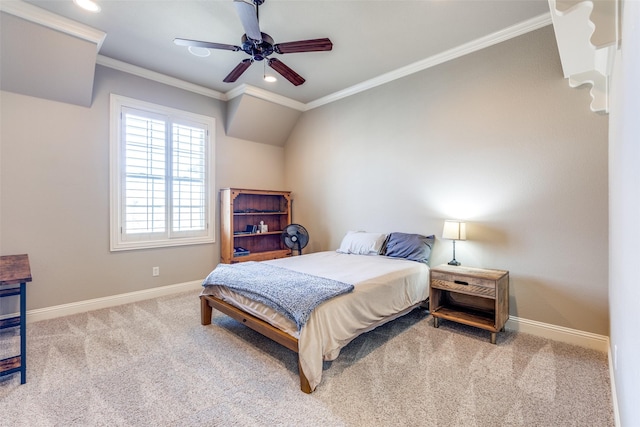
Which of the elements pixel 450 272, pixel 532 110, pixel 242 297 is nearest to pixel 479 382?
pixel 450 272

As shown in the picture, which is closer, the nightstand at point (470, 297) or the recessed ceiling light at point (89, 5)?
the recessed ceiling light at point (89, 5)

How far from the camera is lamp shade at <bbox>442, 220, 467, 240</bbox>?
9.93ft

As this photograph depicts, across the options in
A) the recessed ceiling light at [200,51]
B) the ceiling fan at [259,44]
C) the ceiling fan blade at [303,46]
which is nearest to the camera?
the ceiling fan at [259,44]

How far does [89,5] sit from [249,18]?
1641 millimetres

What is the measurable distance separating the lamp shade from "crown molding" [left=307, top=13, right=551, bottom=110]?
1916 mm

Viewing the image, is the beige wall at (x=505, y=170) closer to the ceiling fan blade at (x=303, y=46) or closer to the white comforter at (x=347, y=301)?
the white comforter at (x=347, y=301)

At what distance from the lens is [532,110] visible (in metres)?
2.81

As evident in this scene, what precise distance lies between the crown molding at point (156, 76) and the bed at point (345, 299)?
2.90m

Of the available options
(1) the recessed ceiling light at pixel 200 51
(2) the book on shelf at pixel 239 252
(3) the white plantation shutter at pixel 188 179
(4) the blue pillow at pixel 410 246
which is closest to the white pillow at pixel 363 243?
(4) the blue pillow at pixel 410 246

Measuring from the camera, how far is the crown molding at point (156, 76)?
139 inches

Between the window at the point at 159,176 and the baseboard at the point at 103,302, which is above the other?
the window at the point at 159,176

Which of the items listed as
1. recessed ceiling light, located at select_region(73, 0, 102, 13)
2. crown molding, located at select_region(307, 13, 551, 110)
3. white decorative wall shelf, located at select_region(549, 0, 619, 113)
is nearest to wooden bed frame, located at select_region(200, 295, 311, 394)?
white decorative wall shelf, located at select_region(549, 0, 619, 113)

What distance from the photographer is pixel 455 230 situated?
120 inches

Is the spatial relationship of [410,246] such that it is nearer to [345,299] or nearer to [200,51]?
[345,299]
